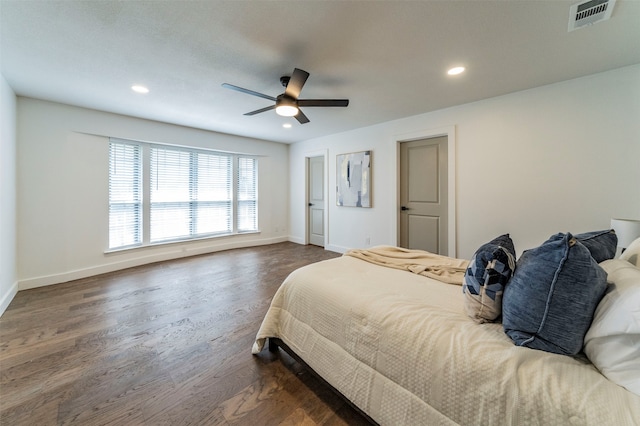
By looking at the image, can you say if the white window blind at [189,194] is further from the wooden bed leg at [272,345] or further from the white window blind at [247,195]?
the wooden bed leg at [272,345]

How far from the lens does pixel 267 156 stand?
573 cm

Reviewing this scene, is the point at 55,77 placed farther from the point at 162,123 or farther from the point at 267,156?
the point at 267,156

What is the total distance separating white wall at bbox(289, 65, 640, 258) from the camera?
240 cm

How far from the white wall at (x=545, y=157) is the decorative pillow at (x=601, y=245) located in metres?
1.72

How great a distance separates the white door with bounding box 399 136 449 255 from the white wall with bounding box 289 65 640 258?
220 mm

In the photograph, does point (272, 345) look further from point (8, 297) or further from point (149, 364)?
point (8, 297)

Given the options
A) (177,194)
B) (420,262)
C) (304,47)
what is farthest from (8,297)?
(420,262)

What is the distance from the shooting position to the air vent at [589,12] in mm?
1587

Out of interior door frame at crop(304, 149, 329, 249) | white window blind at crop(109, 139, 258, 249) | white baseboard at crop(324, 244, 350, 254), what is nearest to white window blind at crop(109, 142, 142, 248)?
white window blind at crop(109, 139, 258, 249)

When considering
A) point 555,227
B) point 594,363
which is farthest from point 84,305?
point 555,227

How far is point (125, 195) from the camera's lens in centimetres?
397

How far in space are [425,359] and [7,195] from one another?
4342mm

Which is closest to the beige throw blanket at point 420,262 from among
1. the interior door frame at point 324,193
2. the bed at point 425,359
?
the bed at point 425,359

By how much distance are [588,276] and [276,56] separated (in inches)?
98.2
